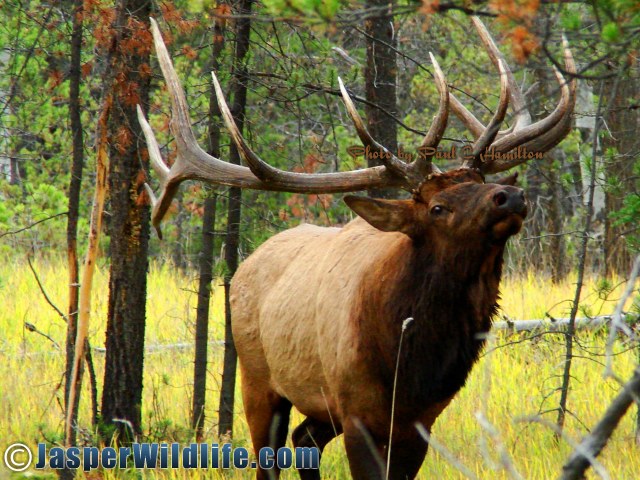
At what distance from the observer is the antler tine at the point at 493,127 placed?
4.62 metres

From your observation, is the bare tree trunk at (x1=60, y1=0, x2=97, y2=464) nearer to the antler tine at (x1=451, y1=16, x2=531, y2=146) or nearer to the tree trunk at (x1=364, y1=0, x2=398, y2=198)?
the tree trunk at (x1=364, y1=0, x2=398, y2=198)

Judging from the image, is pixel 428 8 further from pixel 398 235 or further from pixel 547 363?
pixel 547 363

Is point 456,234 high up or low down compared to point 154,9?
down

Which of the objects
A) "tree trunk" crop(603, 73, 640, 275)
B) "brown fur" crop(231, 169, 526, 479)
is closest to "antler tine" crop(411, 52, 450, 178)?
"brown fur" crop(231, 169, 526, 479)

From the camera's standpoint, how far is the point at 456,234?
4414mm

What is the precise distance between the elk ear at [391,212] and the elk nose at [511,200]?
0.57 m

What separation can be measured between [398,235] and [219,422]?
2518 mm

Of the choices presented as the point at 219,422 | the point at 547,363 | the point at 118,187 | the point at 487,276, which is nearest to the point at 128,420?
the point at 219,422

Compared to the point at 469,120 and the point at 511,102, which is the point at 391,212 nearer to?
the point at 469,120

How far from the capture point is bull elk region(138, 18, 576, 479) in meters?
4.48

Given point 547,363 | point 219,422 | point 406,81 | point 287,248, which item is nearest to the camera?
point 287,248

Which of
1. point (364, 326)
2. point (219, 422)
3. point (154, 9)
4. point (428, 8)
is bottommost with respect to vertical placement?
point (219, 422)

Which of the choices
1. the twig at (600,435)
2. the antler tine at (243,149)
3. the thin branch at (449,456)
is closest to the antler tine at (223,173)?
the antler tine at (243,149)

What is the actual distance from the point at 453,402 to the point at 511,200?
3085mm
